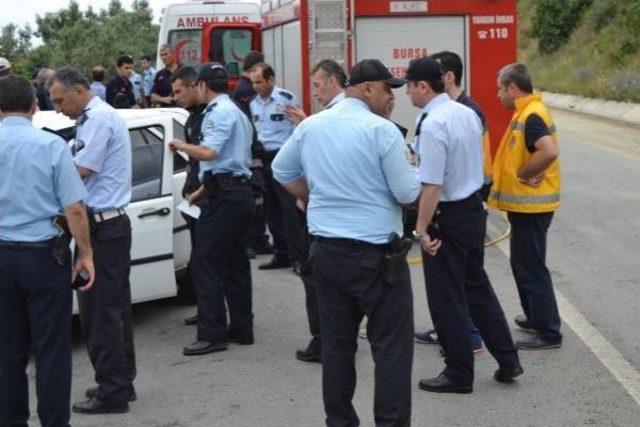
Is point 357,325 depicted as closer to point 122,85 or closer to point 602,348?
point 602,348

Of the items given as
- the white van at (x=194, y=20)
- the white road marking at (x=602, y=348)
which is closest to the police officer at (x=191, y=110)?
the white road marking at (x=602, y=348)

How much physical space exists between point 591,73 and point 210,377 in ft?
92.6

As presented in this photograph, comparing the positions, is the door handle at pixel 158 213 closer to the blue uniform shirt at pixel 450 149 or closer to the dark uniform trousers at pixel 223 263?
the dark uniform trousers at pixel 223 263

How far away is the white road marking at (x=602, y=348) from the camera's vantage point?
6105 mm

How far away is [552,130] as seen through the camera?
21.6 ft

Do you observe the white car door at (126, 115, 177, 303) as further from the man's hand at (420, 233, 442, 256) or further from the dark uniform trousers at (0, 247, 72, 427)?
the man's hand at (420, 233, 442, 256)

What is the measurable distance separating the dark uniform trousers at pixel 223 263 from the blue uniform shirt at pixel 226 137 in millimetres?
140

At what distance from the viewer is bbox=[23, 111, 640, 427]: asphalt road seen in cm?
572

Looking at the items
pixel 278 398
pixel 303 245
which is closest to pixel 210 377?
pixel 278 398

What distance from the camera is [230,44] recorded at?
16203mm

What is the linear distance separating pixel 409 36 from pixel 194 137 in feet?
13.9

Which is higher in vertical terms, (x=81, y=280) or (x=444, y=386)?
(x=81, y=280)

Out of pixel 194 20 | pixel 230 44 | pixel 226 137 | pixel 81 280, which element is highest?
pixel 194 20

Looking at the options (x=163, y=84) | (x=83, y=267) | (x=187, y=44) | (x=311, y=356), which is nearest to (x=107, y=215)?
(x=83, y=267)
